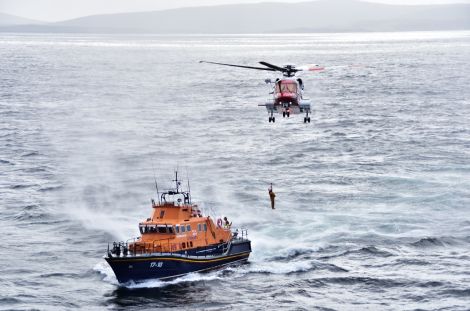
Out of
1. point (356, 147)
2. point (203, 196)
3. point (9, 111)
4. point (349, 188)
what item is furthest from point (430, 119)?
point (9, 111)

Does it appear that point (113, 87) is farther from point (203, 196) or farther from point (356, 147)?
point (203, 196)

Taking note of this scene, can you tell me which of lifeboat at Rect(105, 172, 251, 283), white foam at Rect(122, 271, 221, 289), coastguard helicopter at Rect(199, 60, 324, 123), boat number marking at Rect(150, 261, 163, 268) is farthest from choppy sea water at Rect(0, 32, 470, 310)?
coastguard helicopter at Rect(199, 60, 324, 123)

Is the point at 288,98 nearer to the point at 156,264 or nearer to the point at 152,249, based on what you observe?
the point at 152,249

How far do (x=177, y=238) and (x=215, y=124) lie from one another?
71.1 m

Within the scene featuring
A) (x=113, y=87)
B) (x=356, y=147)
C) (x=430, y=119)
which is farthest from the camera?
(x=113, y=87)

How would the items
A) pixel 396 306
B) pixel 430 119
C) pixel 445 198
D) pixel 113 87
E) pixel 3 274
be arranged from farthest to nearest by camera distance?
pixel 113 87 < pixel 430 119 < pixel 445 198 < pixel 3 274 < pixel 396 306

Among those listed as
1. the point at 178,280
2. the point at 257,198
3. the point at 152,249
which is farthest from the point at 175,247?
the point at 257,198

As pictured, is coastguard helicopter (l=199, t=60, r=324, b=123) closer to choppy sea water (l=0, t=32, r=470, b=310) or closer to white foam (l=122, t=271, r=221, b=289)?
choppy sea water (l=0, t=32, r=470, b=310)

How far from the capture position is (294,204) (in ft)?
271

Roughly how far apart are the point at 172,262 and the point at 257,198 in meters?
24.3

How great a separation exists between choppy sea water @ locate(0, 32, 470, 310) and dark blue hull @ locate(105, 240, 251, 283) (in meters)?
0.77

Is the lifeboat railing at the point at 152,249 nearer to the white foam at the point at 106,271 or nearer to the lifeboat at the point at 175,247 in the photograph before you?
the lifeboat at the point at 175,247

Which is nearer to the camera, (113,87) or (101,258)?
(101,258)

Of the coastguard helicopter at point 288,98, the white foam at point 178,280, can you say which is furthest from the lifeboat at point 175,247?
the coastguard helicopter at point 288,98
